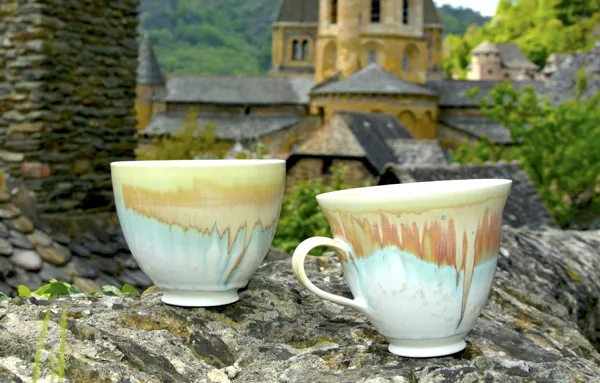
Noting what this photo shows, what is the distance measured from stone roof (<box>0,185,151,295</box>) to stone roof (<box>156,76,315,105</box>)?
154 ft

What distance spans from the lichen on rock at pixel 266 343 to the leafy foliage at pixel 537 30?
81645 millimetres

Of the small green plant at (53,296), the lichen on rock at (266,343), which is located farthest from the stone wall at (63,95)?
the lichen on rock at (266,343)

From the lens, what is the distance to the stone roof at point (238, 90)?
54.3 meters

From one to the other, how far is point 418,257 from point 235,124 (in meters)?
52.6

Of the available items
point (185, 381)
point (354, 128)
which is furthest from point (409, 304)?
point (354, 128)

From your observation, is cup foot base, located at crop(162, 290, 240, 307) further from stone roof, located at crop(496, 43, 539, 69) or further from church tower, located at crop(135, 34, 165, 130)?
stone roof, located at crop(496, 43, 539, 69)

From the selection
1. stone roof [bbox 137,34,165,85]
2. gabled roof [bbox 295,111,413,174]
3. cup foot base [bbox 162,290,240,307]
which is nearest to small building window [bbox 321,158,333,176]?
gabled roof [bbox 295,111,413,174]

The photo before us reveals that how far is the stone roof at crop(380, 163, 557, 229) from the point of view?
609 cm

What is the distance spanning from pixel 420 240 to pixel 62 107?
18.8 ft

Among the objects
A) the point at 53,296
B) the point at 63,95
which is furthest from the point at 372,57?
the point at 53,296

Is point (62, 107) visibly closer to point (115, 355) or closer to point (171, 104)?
point (115, 355)

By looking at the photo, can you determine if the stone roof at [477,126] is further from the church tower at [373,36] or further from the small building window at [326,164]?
the small building window at [326,164]

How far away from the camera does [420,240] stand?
1.57m

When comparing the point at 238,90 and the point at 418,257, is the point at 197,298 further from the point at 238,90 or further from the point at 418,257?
the point at 238,90
